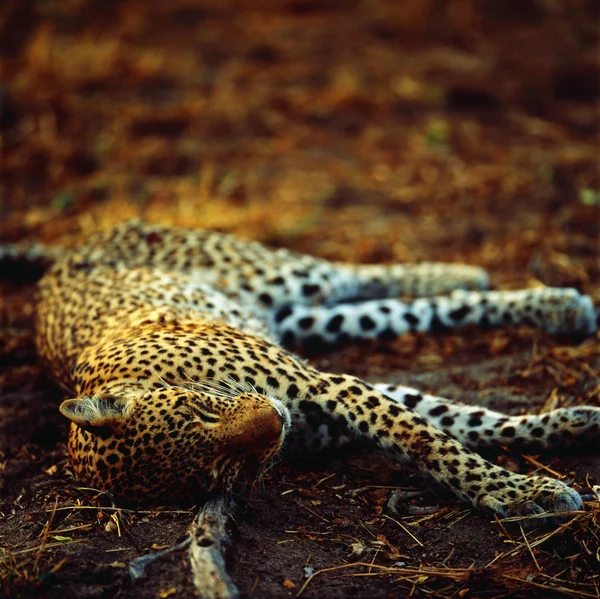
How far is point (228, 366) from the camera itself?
3801mm

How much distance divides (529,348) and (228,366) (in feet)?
7.35

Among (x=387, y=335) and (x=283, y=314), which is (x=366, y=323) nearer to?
(x=387, y=335)

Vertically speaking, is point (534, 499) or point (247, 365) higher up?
point (247, 365)

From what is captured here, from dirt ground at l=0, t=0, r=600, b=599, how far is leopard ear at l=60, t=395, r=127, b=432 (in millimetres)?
378

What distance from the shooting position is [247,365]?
3852 millimetres

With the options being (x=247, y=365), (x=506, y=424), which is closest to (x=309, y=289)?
(x=247, y=365)

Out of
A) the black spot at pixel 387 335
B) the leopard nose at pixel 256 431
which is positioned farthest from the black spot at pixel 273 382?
the black spot at pixel 387 335

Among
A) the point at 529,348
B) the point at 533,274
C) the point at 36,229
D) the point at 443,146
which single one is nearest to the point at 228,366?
the point at 529,348

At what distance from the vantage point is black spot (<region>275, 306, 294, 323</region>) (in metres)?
5.43

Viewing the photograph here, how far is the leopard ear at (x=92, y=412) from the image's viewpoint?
327 cm

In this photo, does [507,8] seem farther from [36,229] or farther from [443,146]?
[36,229]

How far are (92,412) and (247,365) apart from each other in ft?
2.67

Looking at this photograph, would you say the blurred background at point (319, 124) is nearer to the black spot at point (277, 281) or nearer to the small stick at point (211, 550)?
the black spot at point (277, 281)

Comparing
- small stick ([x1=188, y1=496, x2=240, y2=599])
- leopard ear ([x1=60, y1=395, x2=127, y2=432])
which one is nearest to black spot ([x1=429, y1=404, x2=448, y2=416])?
small stick ([x1=188, y1=496, x2=240, y2=599])
